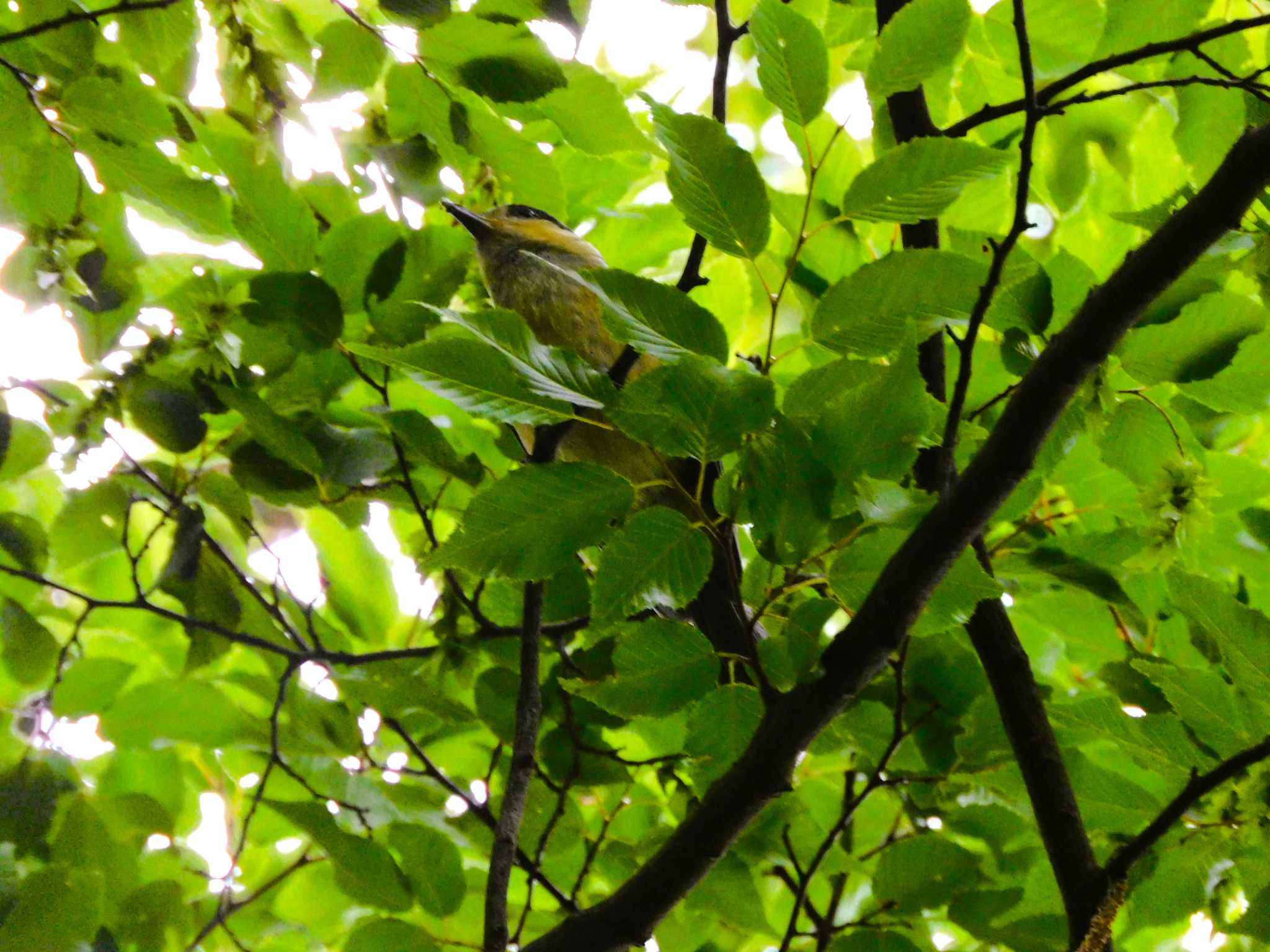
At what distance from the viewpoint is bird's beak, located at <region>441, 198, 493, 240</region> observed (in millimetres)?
2268

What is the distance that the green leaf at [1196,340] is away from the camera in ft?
4.67

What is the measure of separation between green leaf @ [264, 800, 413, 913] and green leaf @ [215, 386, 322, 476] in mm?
521

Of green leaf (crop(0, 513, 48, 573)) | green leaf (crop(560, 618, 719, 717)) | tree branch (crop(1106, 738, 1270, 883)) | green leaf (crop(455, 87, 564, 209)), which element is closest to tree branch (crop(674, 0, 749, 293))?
green leaf (crop(455, 87, 564, 209))

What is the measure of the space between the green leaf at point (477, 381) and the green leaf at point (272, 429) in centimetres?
65

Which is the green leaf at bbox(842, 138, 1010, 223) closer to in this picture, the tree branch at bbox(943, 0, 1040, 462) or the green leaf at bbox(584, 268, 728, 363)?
the tree branch at bbox(943, 0, 1040, 462)

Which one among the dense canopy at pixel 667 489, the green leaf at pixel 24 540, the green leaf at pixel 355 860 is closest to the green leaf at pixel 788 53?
the dense canopy at pixel 667 489

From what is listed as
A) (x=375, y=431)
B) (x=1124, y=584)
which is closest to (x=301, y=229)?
(x=375, y=431)

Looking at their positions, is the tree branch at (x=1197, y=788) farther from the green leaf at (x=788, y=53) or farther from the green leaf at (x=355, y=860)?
the green leaf at (x=355, y=860)

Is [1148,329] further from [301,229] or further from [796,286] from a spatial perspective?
[301,229]

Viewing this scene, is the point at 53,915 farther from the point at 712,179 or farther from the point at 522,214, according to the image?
the point at 522,214

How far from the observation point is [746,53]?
2.62 m

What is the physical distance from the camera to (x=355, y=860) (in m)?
1.72

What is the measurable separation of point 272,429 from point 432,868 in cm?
73

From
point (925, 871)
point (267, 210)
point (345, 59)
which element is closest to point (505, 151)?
point (345, 59)
